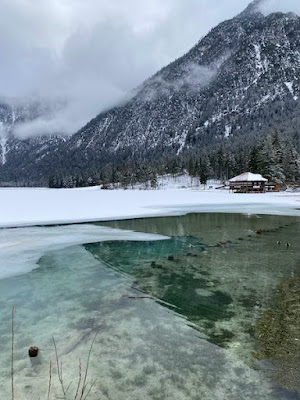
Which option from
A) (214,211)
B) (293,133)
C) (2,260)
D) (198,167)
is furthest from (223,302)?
(293,133)

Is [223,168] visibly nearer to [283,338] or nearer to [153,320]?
[153,320]

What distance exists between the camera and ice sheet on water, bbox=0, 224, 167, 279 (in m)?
10.3

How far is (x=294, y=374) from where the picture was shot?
4164mm

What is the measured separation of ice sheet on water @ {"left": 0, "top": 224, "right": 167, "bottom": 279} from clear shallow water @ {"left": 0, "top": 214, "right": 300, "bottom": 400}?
43cm

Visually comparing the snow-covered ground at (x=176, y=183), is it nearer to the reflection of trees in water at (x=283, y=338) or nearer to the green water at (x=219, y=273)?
the green water at (x=219, y=273)

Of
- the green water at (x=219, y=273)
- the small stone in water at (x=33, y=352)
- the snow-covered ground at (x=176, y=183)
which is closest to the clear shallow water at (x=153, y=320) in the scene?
the green water at (x=219, y=273)

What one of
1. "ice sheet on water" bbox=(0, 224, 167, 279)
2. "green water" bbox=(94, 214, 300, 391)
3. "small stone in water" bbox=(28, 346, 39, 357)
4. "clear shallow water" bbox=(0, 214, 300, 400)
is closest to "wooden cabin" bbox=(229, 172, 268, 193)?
"green water" bbox=(94, 214, 300, 391)

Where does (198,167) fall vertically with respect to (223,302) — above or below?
above

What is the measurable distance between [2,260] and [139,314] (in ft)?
23.2

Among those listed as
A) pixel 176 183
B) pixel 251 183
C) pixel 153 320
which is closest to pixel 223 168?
pixel 176 183

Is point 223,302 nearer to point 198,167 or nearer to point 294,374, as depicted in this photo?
point 294,374

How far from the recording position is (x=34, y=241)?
46.9 feet

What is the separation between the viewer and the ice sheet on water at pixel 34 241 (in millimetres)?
10310

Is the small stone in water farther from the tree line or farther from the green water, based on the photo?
the tree line
